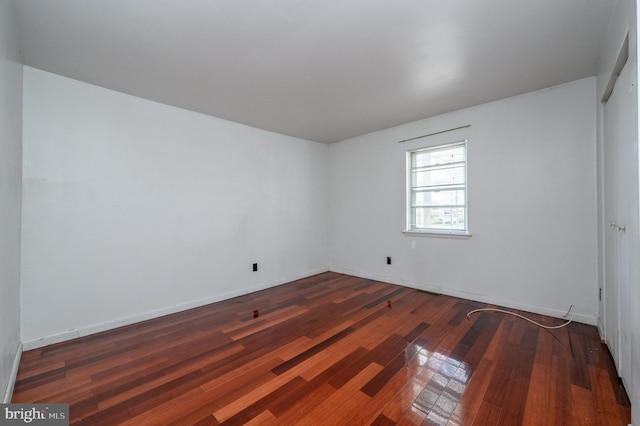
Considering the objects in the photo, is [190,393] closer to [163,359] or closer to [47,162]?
[163,359]

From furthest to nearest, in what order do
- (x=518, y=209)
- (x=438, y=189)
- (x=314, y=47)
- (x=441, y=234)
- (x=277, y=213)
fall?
(x=277, y=213), (x=438, y=189), (x=441, y=234), (x=518, y=209), (x=314, y=47)

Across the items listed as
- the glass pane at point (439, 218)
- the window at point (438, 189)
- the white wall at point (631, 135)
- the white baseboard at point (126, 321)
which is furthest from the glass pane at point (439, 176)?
the white baseboard at point (126, 321)

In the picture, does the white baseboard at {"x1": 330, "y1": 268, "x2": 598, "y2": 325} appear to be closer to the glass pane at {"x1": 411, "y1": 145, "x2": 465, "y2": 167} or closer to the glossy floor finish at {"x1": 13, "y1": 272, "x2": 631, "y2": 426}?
the glossy floor finish at {"x1": 13, "y1": 272, "x2": 631, "y2": 426}

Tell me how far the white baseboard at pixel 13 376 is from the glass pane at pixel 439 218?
14.5 feet

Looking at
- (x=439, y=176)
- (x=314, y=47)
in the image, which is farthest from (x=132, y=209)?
(x=439, y=176)

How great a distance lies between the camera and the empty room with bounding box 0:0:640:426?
5.53 ft

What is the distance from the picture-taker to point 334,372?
6.41 ft

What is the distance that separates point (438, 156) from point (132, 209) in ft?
13.5

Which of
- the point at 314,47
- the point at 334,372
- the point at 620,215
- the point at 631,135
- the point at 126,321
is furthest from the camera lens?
the point at 126,321

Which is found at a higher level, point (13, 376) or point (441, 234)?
point (441, 234)

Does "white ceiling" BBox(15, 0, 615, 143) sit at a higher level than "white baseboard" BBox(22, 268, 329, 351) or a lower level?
higher

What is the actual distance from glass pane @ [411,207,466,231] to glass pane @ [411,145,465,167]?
70 centimetres

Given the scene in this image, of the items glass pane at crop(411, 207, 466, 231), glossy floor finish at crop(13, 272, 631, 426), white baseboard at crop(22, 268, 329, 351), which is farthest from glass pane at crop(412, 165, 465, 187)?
white baseboard at crop(22, 268, 329, 351)

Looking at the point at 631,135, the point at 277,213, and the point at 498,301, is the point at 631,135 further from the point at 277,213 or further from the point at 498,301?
the point at 277,213
